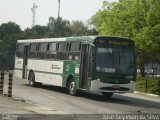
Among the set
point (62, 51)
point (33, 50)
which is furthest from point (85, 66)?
point (33, 50)

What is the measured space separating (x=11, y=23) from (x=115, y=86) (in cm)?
10577

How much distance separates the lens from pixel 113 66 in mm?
22562

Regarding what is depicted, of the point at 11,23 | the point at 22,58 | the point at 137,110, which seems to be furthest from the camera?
the point at 11,23

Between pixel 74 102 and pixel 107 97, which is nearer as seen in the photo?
pixel 74 102

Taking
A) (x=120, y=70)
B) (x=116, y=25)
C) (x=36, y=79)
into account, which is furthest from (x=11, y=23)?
(x=120, y=70)

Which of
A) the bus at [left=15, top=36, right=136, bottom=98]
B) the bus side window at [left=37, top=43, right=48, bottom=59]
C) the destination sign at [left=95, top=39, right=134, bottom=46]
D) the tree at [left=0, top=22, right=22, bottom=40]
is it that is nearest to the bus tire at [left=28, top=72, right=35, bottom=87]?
the bus side window at [left=37, top=43, right=48, bottom=59]

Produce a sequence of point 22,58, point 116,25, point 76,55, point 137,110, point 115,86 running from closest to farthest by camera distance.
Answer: point 137,110 < point 115,86 < point 76,55 < point 22,58 < point 116,25

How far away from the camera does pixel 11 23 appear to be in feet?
413

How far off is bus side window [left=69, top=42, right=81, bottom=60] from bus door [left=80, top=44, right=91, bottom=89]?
1.96 ft

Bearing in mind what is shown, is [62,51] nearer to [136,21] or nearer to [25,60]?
[25,60]

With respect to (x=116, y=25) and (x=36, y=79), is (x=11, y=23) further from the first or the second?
(x=36, y=79)

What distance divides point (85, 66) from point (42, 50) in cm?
674

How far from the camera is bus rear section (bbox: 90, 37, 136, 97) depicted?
2242 cm

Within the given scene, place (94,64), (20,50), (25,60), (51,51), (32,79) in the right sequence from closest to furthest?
(94,64) < (51,51) < (32,79) < (25,60) < (20,50)
